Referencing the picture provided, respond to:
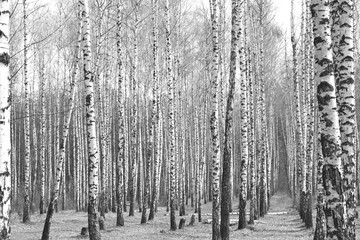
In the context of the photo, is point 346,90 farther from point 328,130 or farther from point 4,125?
point 4,125

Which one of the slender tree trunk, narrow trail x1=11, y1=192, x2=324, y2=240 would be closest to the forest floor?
narrow trail x1=11, y1=192, x2=324, y2=240

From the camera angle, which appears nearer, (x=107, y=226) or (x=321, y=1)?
(x=321, y=1)

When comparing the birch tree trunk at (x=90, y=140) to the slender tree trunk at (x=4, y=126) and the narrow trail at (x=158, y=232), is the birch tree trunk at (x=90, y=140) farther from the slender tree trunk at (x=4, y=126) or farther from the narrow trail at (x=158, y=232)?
the slender tree trunk at (x=4, y=126)

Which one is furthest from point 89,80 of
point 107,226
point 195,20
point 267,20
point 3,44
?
point 195,20

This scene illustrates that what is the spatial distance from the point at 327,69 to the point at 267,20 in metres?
16.6

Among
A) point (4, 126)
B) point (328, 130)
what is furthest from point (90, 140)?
point (328, 130)

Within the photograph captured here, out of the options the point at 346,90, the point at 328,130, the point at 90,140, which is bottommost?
the point at 90,140

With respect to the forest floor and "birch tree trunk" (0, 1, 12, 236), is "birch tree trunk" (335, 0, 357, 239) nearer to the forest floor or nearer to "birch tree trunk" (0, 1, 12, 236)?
"birch tree trunk" (0, 1, 12, 236)

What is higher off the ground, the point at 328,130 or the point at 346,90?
the point at 346,90

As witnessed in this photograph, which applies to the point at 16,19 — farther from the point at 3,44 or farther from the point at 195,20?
the point at 3,44

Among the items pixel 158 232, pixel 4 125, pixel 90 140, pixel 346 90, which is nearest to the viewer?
pixel 4 125

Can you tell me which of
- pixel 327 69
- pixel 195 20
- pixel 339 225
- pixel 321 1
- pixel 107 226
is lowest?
pixel 107 226

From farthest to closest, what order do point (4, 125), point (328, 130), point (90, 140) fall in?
point (90, 140) → point (328, 130) → point (4, 125)

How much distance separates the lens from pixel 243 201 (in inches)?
510
